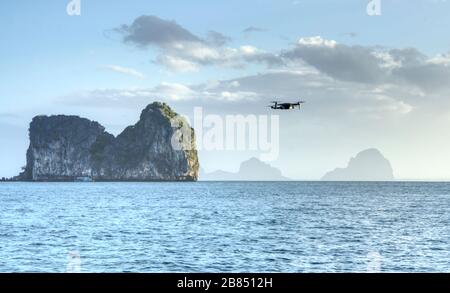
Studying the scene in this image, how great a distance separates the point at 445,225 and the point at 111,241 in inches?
1579

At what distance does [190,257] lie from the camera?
1497 inches

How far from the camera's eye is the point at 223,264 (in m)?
35.0

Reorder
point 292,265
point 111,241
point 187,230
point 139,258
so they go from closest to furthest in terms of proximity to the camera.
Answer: point 292,265 < point 139,258 < point 111,241 < point 187,230

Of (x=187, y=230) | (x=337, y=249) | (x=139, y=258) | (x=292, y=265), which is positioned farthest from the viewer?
(x=187, y=230)

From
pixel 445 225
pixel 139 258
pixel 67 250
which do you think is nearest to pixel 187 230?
pixel 67 250

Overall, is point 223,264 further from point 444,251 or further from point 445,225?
point 445,225
